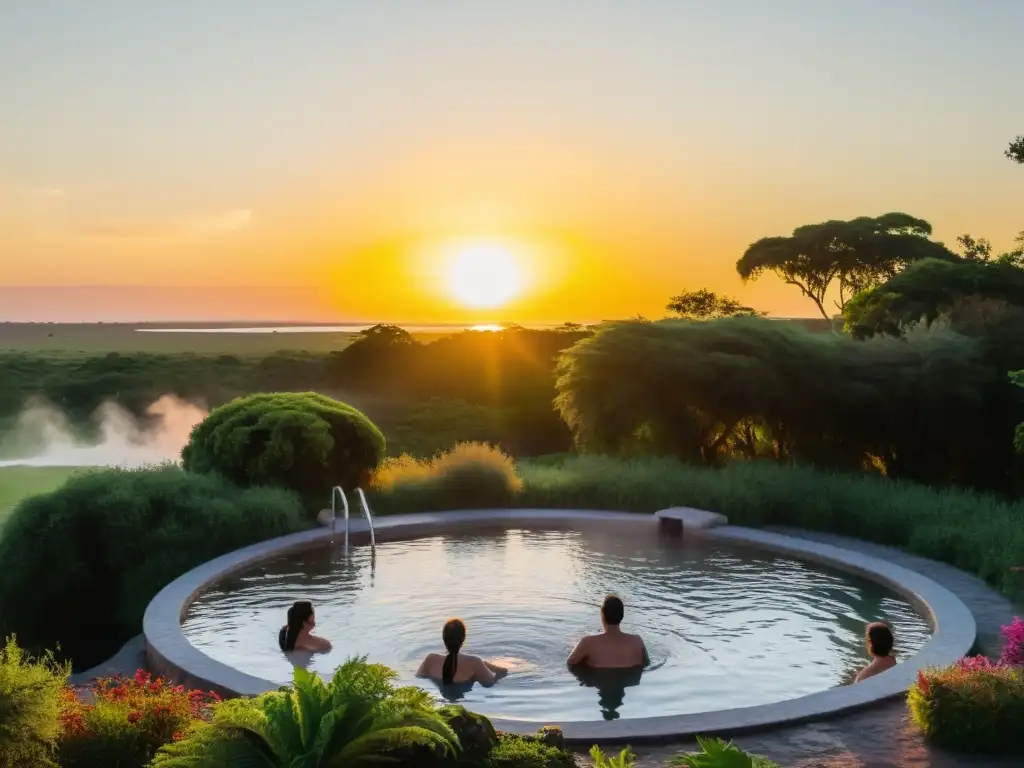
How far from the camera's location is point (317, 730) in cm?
441

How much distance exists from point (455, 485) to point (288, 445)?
258 cm

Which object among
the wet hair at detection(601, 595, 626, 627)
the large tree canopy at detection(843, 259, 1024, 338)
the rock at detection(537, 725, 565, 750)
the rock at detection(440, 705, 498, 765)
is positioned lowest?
the wet hair at detection(601, 595, 626, 627)

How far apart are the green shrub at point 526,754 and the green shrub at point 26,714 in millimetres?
2019

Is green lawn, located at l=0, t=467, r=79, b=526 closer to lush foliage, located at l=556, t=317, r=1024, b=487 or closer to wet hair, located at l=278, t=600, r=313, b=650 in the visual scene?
lush foliage, located at l=556, t=317, r=1024, b=487

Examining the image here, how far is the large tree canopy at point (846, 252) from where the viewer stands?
40156mm

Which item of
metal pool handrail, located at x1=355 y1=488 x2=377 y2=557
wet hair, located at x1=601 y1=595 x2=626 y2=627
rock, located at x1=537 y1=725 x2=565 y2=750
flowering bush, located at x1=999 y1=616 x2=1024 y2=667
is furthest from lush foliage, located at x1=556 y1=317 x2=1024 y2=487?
rock, located at x1=537 y1=725 x2=565 y2=750

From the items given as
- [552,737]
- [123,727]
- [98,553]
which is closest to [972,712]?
[552,737]

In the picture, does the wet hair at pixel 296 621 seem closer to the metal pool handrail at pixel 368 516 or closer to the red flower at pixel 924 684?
the metal pool handrail at pixel 368 516

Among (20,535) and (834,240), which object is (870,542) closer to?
(20,535)

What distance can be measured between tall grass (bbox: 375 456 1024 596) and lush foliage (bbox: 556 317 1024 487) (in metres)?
2.26

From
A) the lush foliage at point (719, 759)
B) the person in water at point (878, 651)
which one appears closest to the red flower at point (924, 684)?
the person in water at point (878, 651)

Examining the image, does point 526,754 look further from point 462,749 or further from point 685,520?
point 685,520

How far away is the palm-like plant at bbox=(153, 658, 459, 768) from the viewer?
4.28 meters

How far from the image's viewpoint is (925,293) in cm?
2234
